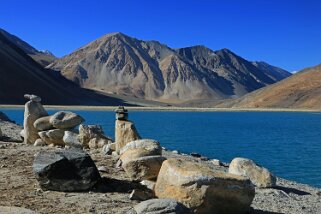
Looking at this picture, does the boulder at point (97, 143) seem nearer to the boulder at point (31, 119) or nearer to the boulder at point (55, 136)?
the boulder at point (55, 136)

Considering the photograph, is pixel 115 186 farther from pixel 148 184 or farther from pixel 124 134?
pixel 124 134

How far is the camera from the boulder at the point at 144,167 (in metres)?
16.5

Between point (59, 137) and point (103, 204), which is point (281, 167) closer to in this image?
point (59, 137)

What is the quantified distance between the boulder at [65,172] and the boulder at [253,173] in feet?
30.3

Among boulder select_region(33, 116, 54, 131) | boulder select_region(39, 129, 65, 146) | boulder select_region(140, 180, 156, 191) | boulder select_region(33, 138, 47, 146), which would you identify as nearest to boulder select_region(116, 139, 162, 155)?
boulder select_region(140, 180, 156, 191)

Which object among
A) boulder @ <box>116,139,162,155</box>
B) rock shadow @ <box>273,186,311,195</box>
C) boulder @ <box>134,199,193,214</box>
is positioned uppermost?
boulder @ <box>116,139,162,155</box>

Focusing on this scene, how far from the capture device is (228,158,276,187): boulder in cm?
2159

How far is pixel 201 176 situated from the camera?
13219 mm

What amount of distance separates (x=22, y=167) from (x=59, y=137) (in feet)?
32.9

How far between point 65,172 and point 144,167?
330cm

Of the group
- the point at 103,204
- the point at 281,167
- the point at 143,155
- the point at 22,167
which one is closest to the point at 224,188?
the point at 103,204

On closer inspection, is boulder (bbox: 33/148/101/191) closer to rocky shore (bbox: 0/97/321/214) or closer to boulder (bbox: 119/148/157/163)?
rocky shore (bbox: 0/97/321/214)

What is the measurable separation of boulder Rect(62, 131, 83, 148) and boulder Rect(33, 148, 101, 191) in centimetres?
1158

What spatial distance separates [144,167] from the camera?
16.6 meters
